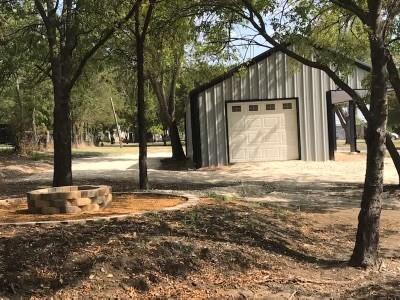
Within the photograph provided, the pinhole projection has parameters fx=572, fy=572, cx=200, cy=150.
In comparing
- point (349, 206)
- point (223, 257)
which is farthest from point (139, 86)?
point (223, 257)

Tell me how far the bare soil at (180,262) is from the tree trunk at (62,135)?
4.61 metres

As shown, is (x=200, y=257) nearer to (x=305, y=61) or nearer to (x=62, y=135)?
(x=305, y=61)

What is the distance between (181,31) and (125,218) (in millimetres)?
5600

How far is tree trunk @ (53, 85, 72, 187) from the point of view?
1183 centimetres

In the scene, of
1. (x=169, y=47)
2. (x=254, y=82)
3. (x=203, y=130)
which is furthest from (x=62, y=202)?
(x=254, y=82)

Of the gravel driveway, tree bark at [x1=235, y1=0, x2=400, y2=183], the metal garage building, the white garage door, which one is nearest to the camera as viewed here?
tree bark at [x1=235, y1=0, x2=400, y2=183]

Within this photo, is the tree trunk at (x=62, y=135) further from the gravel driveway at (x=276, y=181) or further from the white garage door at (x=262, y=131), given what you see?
the white garage door at (x=262, y=131)

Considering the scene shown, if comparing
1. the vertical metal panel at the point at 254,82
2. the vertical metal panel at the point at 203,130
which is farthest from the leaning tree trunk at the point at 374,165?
the vertical metal panel at the point at 254,82

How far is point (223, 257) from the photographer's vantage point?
6500 millimetres

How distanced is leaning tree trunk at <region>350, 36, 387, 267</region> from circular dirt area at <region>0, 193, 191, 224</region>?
3.06 metres

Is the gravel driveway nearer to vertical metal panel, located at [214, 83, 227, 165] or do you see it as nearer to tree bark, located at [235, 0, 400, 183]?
vertical metal panel, located at [214, 83, 227, 165]

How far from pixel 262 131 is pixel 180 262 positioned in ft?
52.5

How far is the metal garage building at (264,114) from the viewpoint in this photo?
2139 cm

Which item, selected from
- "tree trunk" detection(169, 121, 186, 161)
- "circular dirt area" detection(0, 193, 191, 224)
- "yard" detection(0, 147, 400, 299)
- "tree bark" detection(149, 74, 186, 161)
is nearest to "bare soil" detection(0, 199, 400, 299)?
"yard" detection(0, 147, 400, 299)
